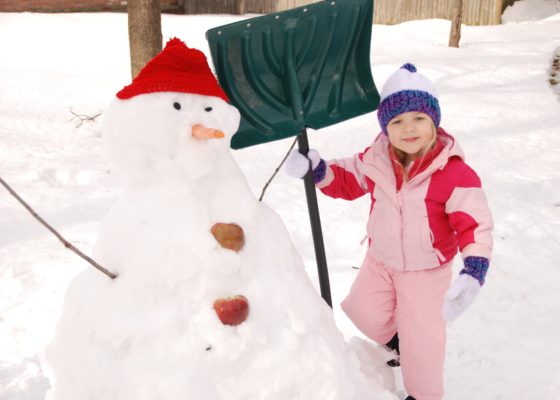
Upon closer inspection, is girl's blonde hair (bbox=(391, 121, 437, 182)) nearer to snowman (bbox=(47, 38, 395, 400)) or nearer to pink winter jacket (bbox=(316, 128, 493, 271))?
pink winter jacket (bbox=(316, 128, 493, 271))

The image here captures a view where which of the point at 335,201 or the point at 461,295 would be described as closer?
the point at 461,295

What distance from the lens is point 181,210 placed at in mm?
1456

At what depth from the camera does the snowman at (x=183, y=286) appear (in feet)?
4.55

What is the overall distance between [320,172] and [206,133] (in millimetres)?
766

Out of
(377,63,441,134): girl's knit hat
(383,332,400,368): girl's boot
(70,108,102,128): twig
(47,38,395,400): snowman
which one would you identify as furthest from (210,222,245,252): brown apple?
(70,108,102,128): twig

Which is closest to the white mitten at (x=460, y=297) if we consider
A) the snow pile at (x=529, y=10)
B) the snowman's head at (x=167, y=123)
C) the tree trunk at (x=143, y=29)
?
the snowman's head at (x=167, y=123)

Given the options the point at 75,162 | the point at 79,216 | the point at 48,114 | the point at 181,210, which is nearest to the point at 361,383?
the point at 181,210

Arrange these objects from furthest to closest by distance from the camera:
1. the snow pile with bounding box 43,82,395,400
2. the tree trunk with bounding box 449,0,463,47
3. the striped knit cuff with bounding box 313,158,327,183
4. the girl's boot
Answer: the tree trunk with bounding box 449,0,463,47
the girl's boot
the striped knit cuff with bounding box 313,158,327,183
the snow pile with bounding box 43,82,395,400

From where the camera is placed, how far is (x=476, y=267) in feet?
5.78

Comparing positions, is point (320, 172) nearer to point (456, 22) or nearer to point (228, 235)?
point (228, 235)

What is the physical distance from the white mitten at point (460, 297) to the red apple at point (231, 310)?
67 cm

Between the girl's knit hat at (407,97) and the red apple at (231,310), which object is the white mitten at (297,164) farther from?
the red apple at (231,310)

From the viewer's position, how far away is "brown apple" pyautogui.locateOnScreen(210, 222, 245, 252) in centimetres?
145

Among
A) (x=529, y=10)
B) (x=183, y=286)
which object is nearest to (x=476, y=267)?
(x=183, y=286)
